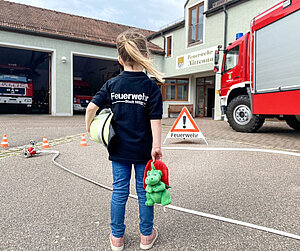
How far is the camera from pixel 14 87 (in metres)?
19.9

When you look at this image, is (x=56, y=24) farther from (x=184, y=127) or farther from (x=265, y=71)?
(x=265, y=71)

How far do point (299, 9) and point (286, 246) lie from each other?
20.3 feet

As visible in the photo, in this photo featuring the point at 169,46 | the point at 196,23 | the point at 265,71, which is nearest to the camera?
the point at 265,71

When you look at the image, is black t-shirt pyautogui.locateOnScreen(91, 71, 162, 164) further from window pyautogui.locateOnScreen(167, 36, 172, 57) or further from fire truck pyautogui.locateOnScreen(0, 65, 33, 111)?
fire truck pyautogui.locateOnScreen(0, 65, 33, 111)

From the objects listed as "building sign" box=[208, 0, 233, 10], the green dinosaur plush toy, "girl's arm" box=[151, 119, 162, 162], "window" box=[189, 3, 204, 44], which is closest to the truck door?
"girl's arm" box=[151, 119, 162, 162]

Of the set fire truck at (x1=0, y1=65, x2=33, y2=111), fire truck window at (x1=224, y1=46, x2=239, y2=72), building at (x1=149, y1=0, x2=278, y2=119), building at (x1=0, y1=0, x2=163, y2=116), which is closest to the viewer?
fire truck window at (x1=224, y1=46, x2=239, y2=72)

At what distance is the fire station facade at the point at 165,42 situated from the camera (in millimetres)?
15680

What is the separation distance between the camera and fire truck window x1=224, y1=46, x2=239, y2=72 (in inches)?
350

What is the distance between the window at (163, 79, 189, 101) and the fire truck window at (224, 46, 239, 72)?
10.5 meters

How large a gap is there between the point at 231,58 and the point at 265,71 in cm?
182

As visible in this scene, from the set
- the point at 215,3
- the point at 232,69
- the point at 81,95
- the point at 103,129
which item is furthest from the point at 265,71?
the point at 81,95

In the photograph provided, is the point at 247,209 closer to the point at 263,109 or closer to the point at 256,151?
the point at 256,151

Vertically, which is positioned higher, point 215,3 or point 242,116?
point 215,3

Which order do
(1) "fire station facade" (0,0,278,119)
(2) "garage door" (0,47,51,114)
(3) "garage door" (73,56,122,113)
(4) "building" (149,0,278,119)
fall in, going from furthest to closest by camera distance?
(3) "garage door" (73,56,122,113) < (2) "garage door" (0,47,51,114) < (1) "fire station facade" (0,0,278,119) < (4) "building" (149,0,278,119)
